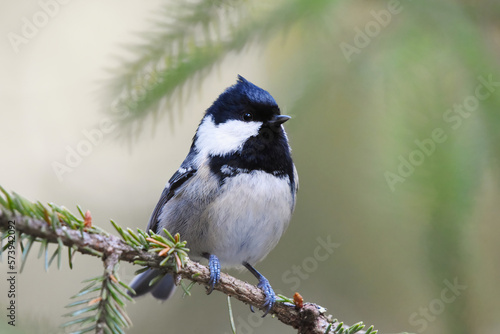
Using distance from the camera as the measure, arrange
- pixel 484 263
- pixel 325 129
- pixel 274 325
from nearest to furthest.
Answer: pixel 484 263, pixel 325 129, pixel 274 325

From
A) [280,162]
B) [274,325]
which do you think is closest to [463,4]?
[280,162]

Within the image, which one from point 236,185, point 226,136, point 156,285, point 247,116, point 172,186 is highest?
point 247,116

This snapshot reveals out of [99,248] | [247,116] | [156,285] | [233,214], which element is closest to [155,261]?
[99,248]

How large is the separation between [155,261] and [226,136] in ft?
3.47

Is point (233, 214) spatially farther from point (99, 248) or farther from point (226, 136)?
point (99, 248)

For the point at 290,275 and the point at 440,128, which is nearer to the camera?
the point at 440,128

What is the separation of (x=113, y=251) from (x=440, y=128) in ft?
2.91

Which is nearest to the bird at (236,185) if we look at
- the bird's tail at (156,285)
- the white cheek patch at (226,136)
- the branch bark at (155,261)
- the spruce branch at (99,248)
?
the white cheek patch at (226,136)

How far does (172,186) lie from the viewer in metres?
2.07

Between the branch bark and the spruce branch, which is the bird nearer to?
the branch bark

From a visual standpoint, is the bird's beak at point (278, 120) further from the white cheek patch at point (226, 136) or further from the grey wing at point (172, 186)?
the grey wing at point (172, 186)

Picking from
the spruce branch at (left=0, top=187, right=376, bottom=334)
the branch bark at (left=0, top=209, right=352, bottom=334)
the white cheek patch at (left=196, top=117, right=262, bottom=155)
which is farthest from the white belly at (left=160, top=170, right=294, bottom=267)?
the spruce branch at (left=0, top=187, right=376, bottom=334)

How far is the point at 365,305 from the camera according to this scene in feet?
8.84

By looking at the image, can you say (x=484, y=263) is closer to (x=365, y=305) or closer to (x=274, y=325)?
(x=365, y=305)
